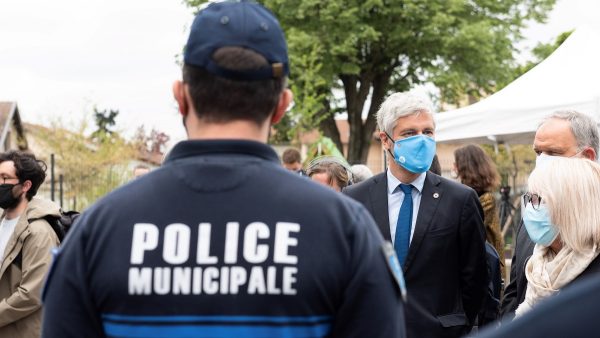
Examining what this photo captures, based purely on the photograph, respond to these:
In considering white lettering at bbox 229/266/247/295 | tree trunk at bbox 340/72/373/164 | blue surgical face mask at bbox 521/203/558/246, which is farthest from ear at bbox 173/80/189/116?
tree trunk at bbox 340/72/373/164

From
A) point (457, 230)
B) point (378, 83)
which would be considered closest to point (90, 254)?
point (457, 230)

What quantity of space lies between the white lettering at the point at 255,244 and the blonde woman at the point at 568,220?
5.73 feet

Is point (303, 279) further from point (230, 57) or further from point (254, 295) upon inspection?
point (230, 57)

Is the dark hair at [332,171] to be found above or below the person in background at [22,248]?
above

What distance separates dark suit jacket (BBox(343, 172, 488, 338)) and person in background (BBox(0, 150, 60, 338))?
7.95 ft

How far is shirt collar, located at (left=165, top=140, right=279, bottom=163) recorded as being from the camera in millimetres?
1695

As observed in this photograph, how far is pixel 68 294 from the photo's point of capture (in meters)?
1.64

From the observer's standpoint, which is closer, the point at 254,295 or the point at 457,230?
the point at 254,295

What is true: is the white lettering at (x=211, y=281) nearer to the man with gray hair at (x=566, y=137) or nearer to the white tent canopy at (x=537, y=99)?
the man with gray hair at (x=566, y=137)

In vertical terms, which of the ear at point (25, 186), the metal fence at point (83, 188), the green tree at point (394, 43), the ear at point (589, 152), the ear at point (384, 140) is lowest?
the metal fence at point (83, 188)

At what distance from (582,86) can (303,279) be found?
246 inches

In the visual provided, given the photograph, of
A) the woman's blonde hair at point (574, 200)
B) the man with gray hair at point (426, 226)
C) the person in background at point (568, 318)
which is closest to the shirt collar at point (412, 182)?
the man with gray hair at point (426, 226)

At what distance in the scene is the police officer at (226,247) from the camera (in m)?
1.59

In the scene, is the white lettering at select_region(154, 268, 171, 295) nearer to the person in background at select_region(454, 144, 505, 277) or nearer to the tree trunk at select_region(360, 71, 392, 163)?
the person in background at select_region(454, 144, 505, 277)
